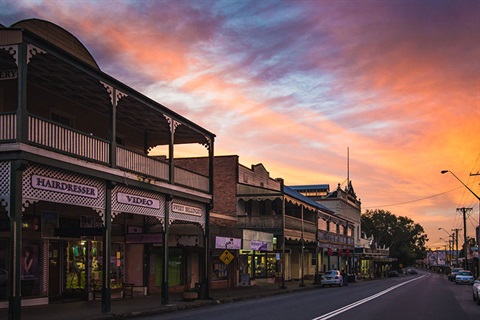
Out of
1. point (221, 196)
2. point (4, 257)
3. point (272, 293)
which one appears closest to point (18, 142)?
point (4, 257)

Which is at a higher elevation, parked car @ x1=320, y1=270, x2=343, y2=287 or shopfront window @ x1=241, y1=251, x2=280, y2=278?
shopfront window @ x1=241, y1=251, x2=280, y2=278

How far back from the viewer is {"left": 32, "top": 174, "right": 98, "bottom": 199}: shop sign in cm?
1636

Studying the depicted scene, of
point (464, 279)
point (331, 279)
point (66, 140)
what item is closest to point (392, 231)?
point (464, 279)

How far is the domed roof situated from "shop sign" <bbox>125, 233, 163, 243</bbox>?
8.07 meters

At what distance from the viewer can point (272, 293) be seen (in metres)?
35.0

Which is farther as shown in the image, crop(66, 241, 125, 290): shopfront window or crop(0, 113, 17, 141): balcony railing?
crop(66, 241, 125, 290): shopfront window

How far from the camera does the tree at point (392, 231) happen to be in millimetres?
143000

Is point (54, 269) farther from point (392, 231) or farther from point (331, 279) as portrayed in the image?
point (392, 231)

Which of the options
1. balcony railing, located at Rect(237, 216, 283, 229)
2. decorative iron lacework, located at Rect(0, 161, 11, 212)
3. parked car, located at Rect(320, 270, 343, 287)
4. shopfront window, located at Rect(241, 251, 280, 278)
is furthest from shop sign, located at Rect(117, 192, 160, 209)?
parked car, located at Rect(320, 270, 343, 287)

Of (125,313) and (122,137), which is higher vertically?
(122,137)

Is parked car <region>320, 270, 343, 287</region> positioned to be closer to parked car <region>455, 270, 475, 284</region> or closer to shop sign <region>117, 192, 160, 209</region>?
parked car <region>455, 270, 475, 284</region>

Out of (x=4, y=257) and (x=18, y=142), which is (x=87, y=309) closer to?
(x=4, y=257)

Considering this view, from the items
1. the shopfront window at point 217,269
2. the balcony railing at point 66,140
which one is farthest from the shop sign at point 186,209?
the shopfront window at point 217,269

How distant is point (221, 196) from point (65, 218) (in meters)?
20.0
